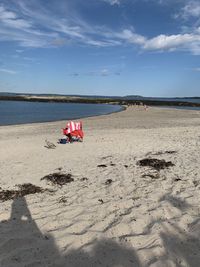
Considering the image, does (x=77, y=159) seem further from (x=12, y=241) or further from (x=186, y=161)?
(x=12, y=241)

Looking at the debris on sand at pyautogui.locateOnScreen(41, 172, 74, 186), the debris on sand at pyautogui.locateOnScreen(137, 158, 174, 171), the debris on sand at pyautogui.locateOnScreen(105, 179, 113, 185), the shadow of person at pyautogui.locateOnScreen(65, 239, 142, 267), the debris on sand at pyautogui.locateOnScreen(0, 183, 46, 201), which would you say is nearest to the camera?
the shadow of person at pyautogui.locateOnScreen(65, 239, 142, 267)

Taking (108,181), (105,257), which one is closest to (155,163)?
(108,181)

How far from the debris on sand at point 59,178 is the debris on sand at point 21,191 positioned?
1.89 ft

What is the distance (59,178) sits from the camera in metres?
8.52

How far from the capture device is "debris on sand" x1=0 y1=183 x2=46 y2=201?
23.5 feet

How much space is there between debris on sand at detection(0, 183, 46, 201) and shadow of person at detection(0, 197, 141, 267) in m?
1.77

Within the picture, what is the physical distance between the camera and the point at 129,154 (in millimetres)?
11898

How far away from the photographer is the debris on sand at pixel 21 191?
7.16m

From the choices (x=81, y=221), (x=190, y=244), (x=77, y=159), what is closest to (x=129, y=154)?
(x=77, y=159)

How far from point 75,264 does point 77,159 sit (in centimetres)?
686

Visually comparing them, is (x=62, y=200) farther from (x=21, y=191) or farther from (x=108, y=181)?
(x=108, y=181)

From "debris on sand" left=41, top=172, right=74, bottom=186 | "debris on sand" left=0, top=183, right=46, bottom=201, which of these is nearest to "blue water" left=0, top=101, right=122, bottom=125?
"debris on sand" left=41, top=172, right=74, bottom=186

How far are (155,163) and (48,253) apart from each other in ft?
19.4

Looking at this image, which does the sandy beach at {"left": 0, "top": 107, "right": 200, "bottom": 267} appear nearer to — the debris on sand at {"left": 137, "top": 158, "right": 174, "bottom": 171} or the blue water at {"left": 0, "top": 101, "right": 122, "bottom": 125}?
the debris on sand at {"left": 137, "top": 158, "right": 174, "bottom": 171}
